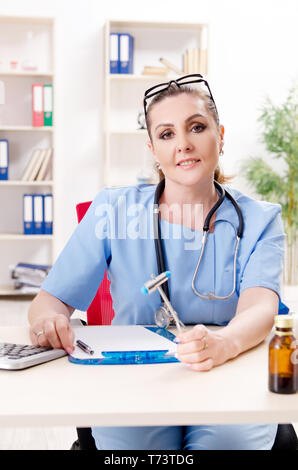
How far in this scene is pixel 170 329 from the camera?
133cm

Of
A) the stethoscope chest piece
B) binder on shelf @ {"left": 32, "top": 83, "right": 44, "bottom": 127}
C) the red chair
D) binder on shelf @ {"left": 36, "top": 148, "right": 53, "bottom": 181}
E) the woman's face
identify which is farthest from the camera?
binder on shelf @ {"left": 36, "top": 148, "right": 53, "bottom": 181}

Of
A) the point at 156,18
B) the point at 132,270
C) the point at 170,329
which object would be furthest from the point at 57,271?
the point at 156,18

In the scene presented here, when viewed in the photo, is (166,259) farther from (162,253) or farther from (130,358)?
(130,358)

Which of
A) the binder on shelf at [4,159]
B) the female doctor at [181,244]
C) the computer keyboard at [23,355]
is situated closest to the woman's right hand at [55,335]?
the computer keyboard at [23,355]

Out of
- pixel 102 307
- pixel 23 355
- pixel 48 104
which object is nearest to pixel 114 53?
pixel 48 104

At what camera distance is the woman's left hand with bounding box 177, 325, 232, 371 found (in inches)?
40.0

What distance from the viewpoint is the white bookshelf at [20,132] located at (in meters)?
4.97

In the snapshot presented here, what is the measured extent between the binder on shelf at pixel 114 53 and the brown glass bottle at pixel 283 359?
13.9 feet

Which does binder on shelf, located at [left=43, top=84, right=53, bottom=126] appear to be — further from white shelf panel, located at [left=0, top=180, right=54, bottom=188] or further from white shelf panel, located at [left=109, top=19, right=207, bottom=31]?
white shelf panel, located at [left=109, top=19, right=207, bottom=31]

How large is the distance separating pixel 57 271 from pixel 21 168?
146 inches

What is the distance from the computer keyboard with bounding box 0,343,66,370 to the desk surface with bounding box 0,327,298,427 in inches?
0.5

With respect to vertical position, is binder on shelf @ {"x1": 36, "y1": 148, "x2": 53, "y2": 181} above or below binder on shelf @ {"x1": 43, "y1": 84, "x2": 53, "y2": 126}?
below

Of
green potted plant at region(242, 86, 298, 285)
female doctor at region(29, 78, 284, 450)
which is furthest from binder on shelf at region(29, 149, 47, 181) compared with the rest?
female doctor at region(29, 78, 284, 450)

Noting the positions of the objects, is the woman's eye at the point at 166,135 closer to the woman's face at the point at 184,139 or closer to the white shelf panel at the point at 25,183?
the woman's face at the point at 184,139
